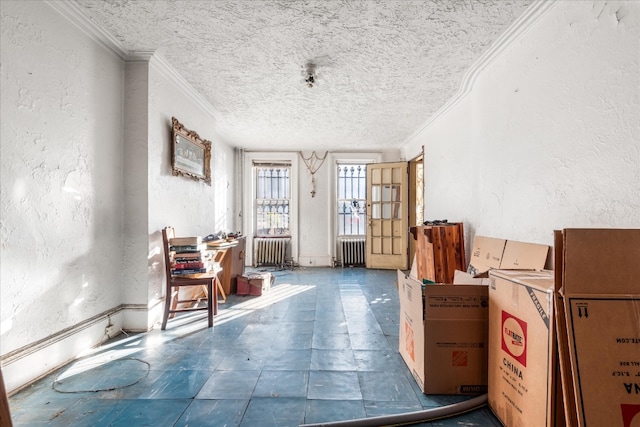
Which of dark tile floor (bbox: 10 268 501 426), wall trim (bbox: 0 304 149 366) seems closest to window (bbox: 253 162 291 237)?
dark tile floor (bbox: 10 268 501 426)

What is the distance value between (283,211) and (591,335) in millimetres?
6016

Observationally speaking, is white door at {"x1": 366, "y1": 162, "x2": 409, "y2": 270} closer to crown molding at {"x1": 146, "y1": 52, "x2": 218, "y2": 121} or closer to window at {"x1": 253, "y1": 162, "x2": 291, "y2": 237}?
window at {"x1": 253, "y1": 162, "x2": 291, "y2": 237}

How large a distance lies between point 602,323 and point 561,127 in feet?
4.55

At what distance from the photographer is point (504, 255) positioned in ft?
8.35

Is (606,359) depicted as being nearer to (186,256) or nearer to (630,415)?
(630,415)

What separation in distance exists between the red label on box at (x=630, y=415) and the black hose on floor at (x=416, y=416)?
2.38 ft

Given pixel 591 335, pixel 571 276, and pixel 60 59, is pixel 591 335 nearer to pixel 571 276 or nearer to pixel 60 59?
pixel 571 276

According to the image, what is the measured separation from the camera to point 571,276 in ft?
3.80

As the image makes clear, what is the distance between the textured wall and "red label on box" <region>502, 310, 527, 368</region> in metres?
2.90

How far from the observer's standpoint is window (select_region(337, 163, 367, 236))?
6785 millimetres

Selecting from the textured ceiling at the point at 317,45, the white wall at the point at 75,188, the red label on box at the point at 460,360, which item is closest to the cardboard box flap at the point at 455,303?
the red label on box at the point at 460,360

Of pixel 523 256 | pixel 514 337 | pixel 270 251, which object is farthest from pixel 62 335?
pixel 270 251

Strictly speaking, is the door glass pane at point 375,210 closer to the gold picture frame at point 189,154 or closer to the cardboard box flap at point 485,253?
the cardboard box flap at point 485,253

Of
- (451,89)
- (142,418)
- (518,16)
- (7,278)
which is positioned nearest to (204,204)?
(7,278)
